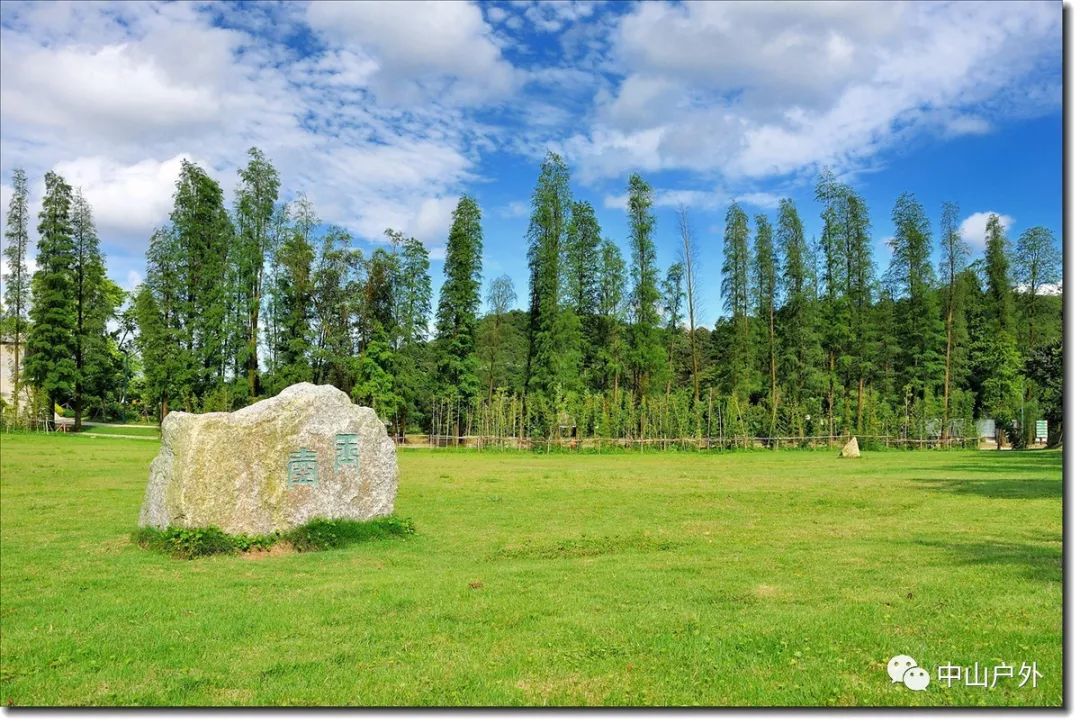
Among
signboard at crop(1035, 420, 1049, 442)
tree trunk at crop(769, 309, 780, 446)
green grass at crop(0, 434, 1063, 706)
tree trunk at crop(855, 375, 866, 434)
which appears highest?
tree trunk at crop(769, 309, 780, 446)

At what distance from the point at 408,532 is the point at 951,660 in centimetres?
655

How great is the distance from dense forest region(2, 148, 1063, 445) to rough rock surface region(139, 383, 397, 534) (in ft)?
68.9

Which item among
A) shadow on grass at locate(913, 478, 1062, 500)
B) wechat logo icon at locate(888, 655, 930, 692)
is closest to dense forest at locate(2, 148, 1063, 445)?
shadow on grass at locate(913, 478, 1062, 500)

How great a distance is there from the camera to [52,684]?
443 cm

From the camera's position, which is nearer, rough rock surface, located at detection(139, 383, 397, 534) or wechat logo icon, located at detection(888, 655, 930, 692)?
wechat logo icon, located at detection(888, 655, 930, 692)

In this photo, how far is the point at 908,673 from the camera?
3873 millimetres

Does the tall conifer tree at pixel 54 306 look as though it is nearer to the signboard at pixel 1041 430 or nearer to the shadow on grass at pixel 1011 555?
the shadow on grass at pixel 1011 555

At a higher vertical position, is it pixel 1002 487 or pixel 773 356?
pixel 773 356

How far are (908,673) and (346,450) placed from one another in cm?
700

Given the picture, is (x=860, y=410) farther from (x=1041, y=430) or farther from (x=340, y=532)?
(x=340, y=532)

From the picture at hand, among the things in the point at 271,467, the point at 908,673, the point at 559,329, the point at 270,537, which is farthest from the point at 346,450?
the point at 559,329

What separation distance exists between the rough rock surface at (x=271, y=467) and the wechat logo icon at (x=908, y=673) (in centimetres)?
677

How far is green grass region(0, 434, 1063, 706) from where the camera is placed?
4117 millimetres

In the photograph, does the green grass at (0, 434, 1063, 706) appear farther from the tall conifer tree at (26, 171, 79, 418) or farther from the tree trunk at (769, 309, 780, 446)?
the tall conifer tree at (26, 171, 79, 418)
